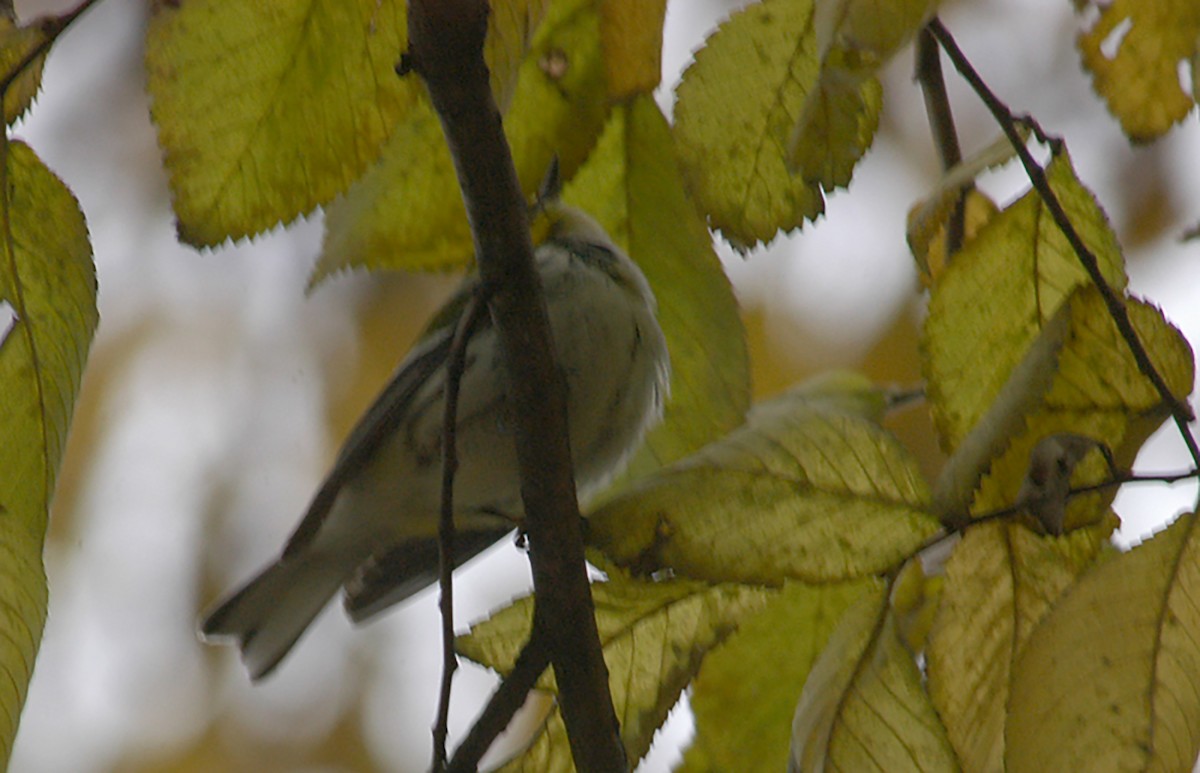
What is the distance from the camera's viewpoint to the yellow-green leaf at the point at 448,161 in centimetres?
107

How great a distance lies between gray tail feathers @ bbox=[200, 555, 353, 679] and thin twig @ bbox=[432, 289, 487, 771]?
110 cm

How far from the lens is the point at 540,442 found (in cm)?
93

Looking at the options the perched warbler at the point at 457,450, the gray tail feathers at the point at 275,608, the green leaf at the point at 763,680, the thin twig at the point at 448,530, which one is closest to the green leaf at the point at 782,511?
the thin twig at the point at 448,530

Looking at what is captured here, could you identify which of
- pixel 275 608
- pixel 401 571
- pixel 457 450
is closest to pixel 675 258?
pixel 457 450

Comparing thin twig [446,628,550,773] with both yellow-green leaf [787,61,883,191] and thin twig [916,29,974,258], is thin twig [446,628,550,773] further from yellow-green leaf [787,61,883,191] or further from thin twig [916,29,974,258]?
thin twig [916,29,974,258]

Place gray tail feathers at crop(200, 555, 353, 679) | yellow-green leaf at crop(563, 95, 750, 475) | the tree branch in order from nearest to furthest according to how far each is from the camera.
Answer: the tree branch → yellow-green leaf at crop(563, 95, 750, 475) → gray tail feathers at crop(200, 555, 353, 679)

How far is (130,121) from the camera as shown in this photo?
3.04m

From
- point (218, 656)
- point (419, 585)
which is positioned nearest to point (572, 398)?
point (419, 585)

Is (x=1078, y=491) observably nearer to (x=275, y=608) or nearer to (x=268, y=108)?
(x=268, y=108)

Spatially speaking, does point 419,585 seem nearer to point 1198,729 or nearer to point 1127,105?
point 1127,105

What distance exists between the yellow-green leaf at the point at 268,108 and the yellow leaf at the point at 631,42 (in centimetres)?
26

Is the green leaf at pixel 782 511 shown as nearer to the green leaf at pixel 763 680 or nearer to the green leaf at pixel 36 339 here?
the green leaf at pixel 763 680

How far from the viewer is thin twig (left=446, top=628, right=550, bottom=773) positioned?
0.95m

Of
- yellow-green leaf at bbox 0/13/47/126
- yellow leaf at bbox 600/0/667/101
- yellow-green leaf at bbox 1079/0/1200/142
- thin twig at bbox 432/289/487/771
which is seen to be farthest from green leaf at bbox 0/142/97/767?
yellow-green leaf at bbox 1079/0/1200/142
